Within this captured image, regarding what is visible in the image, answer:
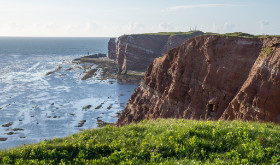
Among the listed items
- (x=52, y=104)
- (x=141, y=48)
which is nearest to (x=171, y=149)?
(x=52, y=104)

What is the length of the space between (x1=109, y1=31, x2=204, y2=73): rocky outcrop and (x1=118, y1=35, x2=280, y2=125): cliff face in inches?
2519

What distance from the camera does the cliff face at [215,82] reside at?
959 inches

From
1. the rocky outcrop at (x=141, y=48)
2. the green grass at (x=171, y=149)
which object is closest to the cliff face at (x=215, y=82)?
the green grass at (x=171, y=149)

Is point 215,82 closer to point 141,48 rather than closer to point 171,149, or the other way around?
point 171,149

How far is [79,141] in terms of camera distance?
14.7 m

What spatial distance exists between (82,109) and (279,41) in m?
45.6

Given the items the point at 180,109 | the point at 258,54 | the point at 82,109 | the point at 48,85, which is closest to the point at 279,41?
the point at 258,54

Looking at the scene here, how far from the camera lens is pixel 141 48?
10656cm

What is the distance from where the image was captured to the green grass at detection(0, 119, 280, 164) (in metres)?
11.5

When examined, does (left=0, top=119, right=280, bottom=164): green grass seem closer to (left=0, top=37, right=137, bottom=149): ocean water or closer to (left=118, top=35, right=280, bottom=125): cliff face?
(left=118, top=35, right=280, bottom=125): cliff face

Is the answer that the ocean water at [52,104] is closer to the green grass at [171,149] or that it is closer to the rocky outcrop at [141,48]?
the rocky outcrop at [141,48]

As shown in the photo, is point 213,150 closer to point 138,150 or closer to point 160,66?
point 138,150

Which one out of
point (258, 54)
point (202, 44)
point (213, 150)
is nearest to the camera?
point (213, 150)

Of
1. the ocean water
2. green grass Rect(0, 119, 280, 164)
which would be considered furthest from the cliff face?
the ocean water
